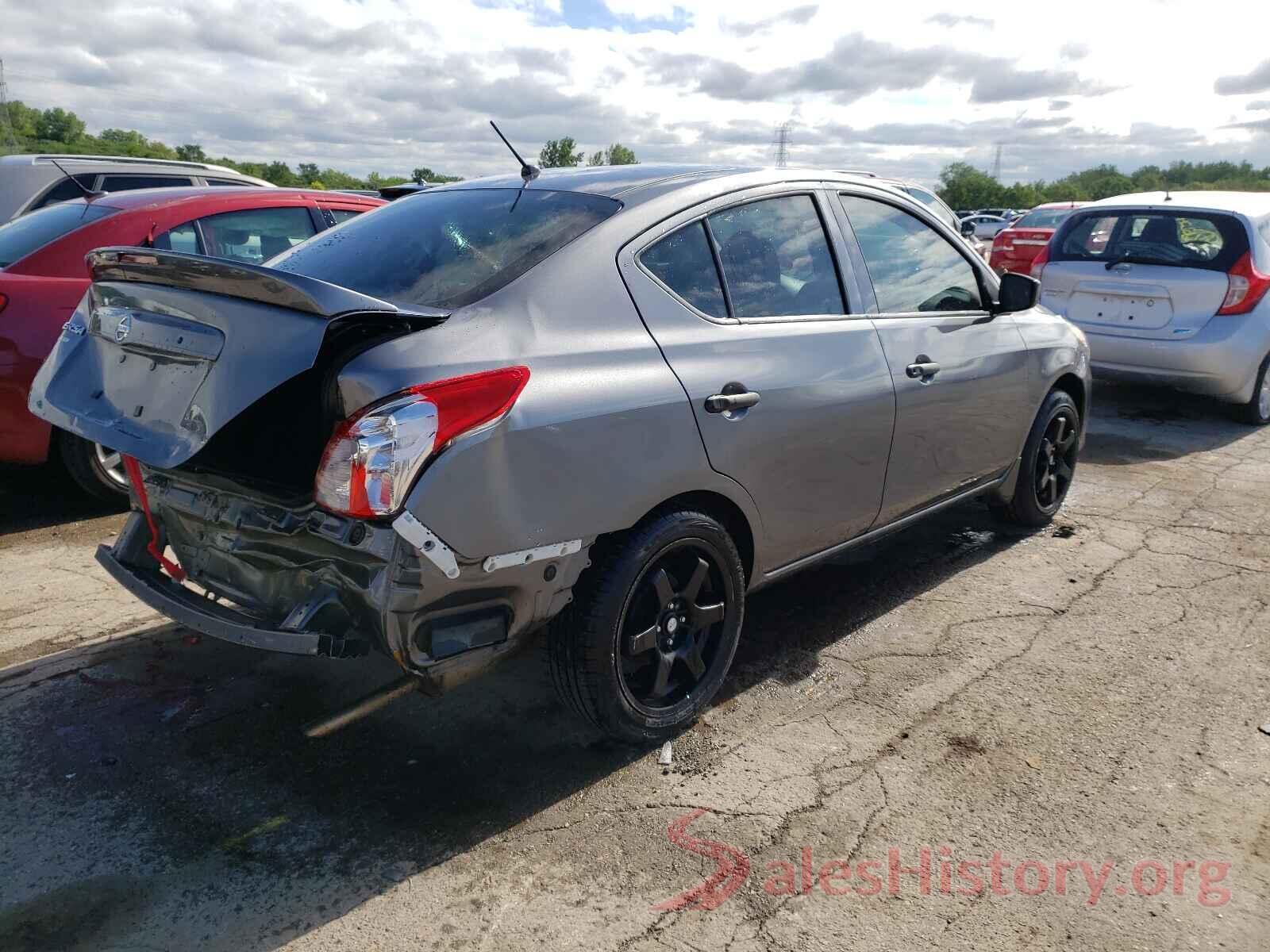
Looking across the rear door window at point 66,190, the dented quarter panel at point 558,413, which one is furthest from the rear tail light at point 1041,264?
the rear door window at point 66,190

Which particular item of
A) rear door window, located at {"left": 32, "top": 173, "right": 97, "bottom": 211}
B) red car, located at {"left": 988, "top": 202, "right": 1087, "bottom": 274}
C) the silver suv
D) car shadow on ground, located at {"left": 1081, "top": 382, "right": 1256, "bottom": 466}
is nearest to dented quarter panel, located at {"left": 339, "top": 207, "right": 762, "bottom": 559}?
car shadow on ground, located at {"left": 1081, "top": 382, "right": 1256, "bottom": 466}

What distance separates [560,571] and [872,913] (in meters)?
1.15

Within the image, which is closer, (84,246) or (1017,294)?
(1017,294)

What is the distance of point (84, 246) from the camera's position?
5.35 metres

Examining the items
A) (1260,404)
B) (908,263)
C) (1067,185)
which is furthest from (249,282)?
(1067,185)

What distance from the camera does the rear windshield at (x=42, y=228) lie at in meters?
5.39

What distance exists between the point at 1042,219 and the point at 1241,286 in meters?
8.43

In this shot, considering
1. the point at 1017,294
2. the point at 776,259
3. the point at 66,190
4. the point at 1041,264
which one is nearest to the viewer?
the point at 776,259

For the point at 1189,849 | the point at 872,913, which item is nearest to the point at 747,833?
the point at 872,913

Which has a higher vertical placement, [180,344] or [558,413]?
[180,344]

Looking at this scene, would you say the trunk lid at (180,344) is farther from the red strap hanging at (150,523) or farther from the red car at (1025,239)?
the red car at (1025,239)

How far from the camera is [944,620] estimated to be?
167 inches

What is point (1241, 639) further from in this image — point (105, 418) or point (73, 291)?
point (73, 291)

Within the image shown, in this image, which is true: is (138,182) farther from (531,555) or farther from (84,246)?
(531,555)
